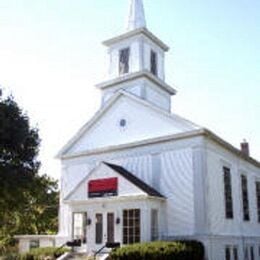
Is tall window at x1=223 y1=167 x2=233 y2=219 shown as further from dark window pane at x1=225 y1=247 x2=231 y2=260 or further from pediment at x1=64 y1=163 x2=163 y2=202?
pediment at x1=64 y1=163 x2=163 y2=202

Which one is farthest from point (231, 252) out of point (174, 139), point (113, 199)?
point (113, 199)

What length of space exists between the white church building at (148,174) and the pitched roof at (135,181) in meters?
0.12

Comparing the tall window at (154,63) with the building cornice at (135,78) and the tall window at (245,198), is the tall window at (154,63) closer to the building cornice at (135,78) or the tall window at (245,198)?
the building cornice at (135,78)

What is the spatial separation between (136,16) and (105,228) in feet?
55.5

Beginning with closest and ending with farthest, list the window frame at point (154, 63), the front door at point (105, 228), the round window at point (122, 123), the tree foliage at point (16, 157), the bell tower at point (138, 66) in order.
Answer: the tree foliage at point (16, 157), the front door at point (105, 228), the round window at point (122, 123), the bell tower at point (138, 66), the window frame at point (154, 63)

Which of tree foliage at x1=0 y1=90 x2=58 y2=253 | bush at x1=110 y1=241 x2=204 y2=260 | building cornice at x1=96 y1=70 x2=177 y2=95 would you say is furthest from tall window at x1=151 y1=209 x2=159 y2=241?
building cornice at x1=96 y1=70 x2=177 y2=95

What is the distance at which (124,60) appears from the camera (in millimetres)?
31438

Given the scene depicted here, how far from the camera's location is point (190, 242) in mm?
22094

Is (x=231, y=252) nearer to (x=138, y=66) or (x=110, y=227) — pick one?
(x=110, y=227)

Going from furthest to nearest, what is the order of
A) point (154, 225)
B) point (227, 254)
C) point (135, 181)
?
point (227, 254)
point (135, 181)
point (154, 225)

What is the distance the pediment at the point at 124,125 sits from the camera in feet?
85.9

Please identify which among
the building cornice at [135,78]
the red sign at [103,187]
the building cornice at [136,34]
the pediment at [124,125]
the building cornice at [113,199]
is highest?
the building cornice at [136,34]

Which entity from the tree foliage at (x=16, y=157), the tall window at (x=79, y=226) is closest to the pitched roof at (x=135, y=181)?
the tall window at (x=79, y=226)

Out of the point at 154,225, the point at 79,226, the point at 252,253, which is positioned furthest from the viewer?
the point at 252,253
